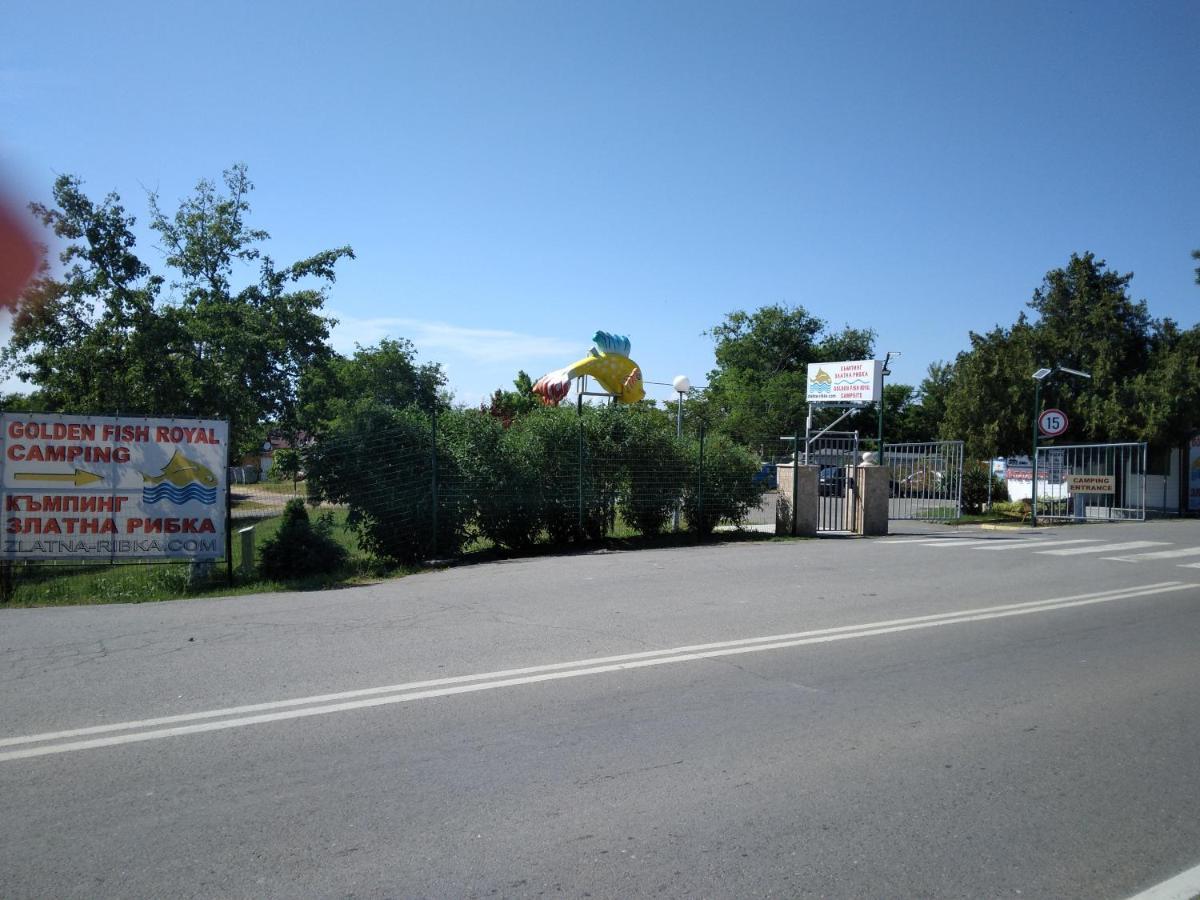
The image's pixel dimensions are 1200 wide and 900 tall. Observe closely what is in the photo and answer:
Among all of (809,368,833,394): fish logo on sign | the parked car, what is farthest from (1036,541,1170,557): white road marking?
(809,368,833,394): fish logo on sign

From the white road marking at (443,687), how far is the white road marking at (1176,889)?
4005 mm

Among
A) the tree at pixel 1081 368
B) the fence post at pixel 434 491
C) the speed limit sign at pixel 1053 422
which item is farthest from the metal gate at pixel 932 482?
the fence post at pixel 434 491

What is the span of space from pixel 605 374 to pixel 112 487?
12.5 metres

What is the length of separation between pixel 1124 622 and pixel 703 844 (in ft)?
24.8

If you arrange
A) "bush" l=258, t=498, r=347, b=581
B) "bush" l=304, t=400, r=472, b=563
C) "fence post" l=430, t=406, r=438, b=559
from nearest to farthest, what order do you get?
"bush" l=258, t=498, r=347, b=581
"bush" l=304, t=400, r=472, b=563
"fence post" l=430, t=406, r=438, b=559

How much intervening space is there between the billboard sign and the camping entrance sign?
1561 centimetres

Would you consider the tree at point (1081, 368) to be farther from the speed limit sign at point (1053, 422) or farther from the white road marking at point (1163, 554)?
the white road marking at point (1163, 554)

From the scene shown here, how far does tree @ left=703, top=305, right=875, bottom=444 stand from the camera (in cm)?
5628

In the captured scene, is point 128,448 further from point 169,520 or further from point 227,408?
point 227,408

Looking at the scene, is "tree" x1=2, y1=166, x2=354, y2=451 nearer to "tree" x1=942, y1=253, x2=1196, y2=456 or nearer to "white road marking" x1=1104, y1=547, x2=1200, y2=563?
"white road marking" x1=1104, y1=547, x2=1200, y2=563

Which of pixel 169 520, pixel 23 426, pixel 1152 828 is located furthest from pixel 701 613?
pixel 23 426

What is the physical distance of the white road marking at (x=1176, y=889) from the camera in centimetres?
373

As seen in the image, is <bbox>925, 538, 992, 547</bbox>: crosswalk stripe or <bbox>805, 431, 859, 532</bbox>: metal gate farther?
<bbox>805, 431, 859, 532</bbox>: metal gate

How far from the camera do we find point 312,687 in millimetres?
6535
